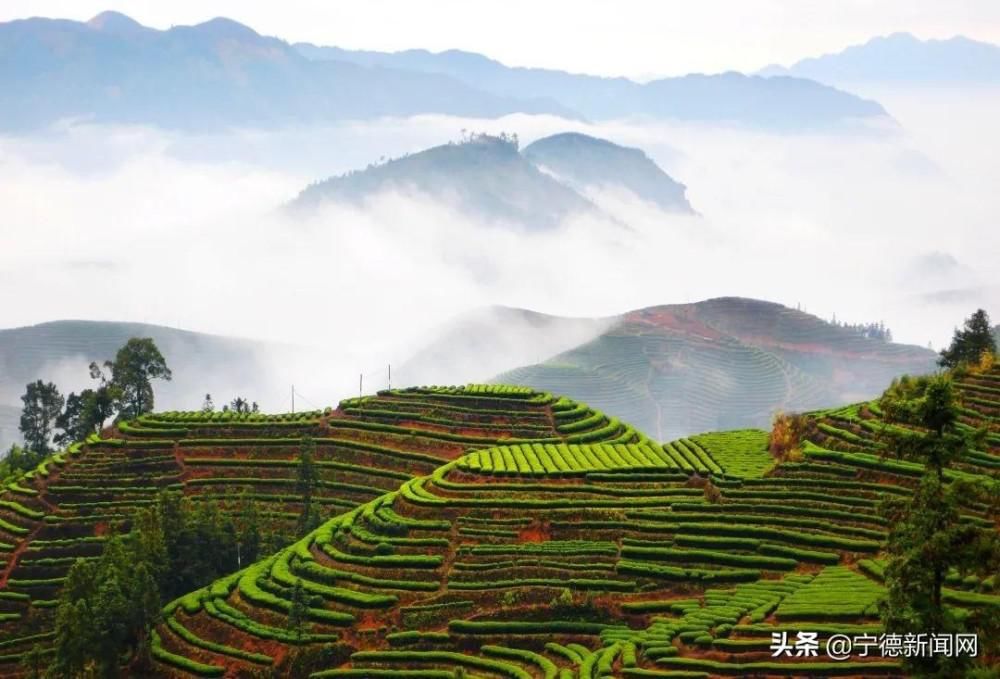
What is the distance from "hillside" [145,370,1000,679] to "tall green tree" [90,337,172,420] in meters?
42.3

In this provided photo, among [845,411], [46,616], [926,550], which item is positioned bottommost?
[46,616]

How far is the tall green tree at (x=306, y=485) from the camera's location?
258 ft

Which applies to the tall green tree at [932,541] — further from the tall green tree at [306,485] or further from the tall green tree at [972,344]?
the tall green tree at [972,344]

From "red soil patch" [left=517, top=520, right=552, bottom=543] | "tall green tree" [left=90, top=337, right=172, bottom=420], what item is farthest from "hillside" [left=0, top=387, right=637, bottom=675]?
"red soil patch" [left=517, top=520, right=552, bottom=543]

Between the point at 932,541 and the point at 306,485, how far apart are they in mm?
55079

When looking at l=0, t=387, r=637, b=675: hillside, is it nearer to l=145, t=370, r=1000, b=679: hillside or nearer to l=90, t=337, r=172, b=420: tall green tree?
l=90, t=337, r=172, b=420: tall green tree

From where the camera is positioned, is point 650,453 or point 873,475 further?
point 650,453

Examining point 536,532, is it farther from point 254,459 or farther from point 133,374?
point 133,374

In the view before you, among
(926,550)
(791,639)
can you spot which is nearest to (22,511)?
(791,639)

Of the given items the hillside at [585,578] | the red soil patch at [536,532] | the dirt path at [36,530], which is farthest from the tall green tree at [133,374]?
the red soil patch at [536,532]

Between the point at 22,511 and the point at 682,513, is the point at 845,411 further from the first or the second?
the point at 22,511

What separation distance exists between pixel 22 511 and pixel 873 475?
185 ft

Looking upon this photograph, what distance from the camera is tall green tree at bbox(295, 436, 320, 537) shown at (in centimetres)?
7869

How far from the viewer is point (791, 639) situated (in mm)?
46219
